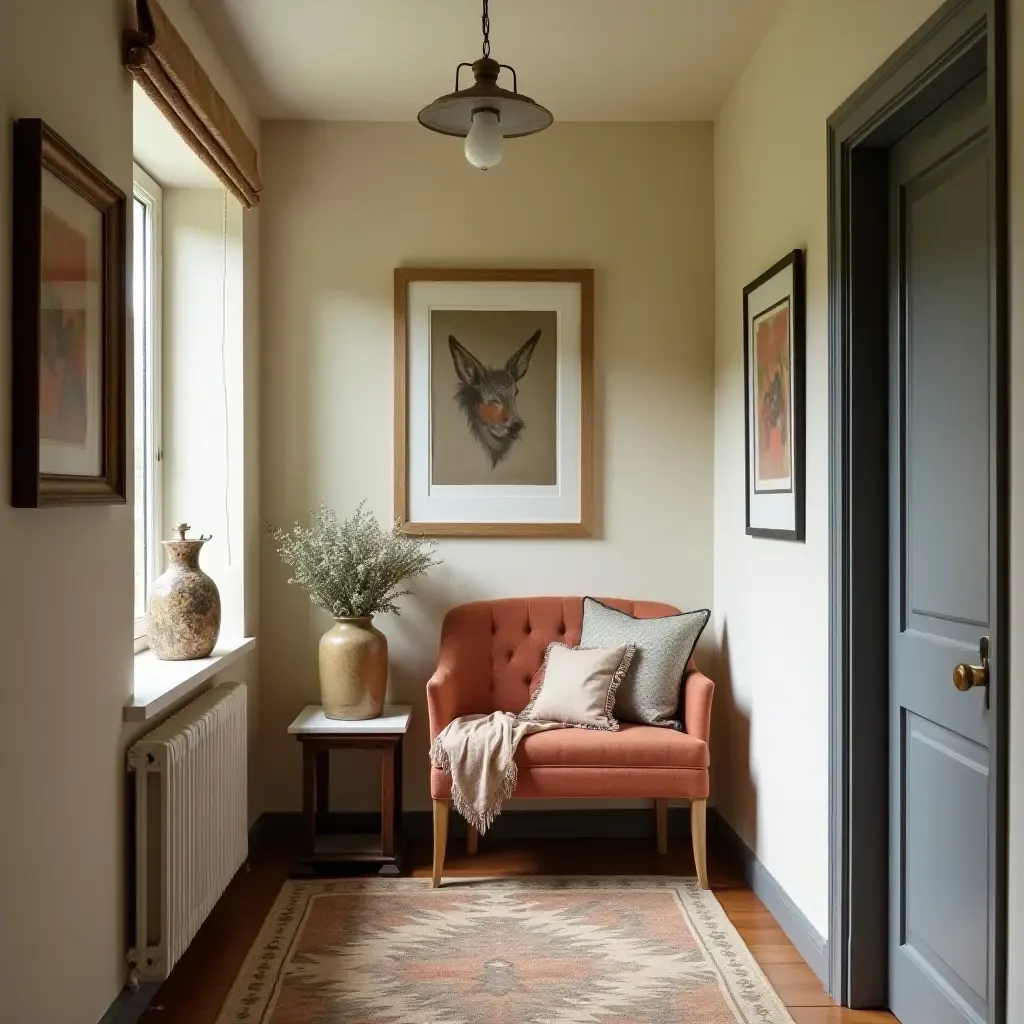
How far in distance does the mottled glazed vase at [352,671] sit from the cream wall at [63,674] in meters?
1.21

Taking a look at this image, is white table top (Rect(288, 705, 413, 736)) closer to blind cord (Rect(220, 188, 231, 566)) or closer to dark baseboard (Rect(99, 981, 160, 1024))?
blind cord (Rect(220, 188, 231, 566))

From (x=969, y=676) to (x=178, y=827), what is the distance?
1.90 meters

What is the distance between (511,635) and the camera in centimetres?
400

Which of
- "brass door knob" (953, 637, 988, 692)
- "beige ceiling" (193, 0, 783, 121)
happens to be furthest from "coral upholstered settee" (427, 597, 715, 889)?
"beige ceiling" (193, 0, 783, 121)

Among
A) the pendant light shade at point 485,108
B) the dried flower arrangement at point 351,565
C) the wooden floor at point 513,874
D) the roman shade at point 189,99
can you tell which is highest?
the roman shade at point 189,99

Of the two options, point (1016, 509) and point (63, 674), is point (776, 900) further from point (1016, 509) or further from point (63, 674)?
point (63, 674)

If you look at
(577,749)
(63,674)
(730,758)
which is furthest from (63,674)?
(730,758)

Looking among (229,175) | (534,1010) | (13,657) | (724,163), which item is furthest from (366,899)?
(724,163)

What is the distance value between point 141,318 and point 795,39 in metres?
2.27

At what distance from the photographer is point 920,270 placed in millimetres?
2510

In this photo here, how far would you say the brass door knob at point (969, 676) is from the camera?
203cm

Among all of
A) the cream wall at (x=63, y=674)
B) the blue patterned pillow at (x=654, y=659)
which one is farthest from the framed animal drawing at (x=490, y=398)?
the cream wall at (x=63, y=674)

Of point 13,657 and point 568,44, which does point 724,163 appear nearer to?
point 568,44

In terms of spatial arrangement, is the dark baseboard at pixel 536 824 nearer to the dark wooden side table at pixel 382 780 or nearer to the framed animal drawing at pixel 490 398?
the dark wooden side table at pixel 382 780
